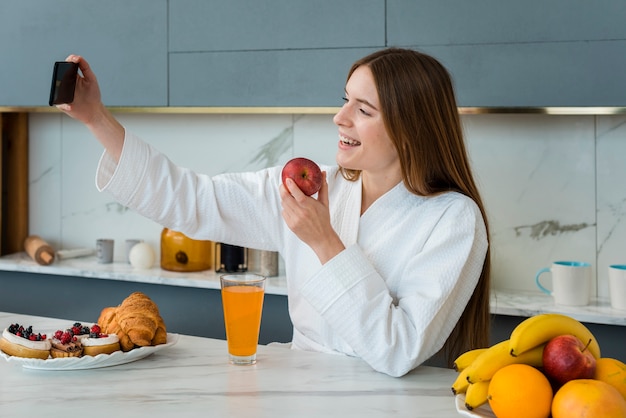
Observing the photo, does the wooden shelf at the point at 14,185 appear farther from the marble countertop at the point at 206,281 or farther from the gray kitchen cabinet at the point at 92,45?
the gray kitchen cabinet at the point at 92,45

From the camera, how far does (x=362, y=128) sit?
5.67 ft

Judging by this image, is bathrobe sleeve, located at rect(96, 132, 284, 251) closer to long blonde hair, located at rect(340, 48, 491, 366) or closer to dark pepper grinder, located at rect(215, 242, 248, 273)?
long blonde hair, located at rect(340, 48, 491, 366)

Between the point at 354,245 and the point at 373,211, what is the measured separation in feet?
0.95

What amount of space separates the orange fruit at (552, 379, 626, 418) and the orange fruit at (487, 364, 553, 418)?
0.02 metres

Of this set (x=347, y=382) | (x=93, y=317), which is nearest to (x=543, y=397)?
(x=347, y=382)

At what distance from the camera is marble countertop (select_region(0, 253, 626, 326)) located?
7.93 ft

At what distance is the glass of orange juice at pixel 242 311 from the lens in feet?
4.51

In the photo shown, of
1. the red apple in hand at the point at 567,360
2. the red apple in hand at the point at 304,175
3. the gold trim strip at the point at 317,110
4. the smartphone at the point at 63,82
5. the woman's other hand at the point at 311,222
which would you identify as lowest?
the red apple in hand at the point at 567,360

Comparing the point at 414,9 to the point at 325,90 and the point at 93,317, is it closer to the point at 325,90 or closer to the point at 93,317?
the point at 325,90

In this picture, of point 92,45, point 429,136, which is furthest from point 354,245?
point 92,45

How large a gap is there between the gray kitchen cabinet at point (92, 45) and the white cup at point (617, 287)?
1.65 m

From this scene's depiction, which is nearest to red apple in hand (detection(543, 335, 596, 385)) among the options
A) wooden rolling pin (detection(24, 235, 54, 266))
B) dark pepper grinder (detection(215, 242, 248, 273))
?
dark pepper grinder (detection(215, 242, 248, 273))

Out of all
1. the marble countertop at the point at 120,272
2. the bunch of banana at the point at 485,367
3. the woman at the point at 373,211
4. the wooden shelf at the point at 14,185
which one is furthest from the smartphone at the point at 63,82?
the wooden shelf at the point at 14,185

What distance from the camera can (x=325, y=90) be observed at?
106 inches
